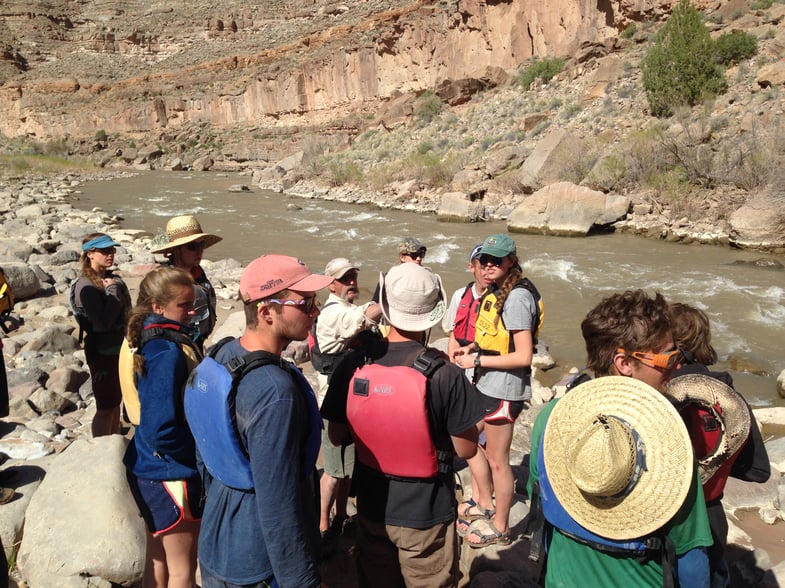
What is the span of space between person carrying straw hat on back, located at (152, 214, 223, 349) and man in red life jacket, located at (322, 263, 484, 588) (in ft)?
4.97

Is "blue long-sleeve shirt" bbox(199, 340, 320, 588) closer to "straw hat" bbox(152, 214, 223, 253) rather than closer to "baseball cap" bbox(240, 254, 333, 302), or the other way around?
"baseball cap" bbox(240, 254, 333, 302)

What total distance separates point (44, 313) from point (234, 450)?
293 inches

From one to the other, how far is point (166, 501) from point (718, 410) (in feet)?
6.67

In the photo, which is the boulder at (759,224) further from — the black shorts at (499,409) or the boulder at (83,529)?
the boulder at (83,529)

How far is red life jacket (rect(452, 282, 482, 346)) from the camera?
126 inches

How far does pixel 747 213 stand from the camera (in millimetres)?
12148

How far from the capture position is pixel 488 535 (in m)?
3.08

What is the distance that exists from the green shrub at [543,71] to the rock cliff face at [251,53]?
2.60m

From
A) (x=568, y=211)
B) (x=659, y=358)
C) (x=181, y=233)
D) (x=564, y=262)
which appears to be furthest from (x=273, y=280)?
(x=568, y=211)

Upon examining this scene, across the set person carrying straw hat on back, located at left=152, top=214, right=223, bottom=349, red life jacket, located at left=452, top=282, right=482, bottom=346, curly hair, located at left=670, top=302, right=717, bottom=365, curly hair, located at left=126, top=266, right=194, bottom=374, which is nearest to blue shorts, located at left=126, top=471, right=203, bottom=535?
curly hair, located at left=126, top=266, right=194, bottom=374

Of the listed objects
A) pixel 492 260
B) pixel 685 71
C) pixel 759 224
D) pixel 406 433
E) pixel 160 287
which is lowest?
pixel 759 224

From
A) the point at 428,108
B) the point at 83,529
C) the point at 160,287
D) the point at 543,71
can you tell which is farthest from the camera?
the point at 428,108

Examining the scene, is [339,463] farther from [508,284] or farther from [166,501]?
[508,284]

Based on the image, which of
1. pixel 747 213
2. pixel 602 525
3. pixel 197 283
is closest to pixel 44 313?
pixel 197 283
